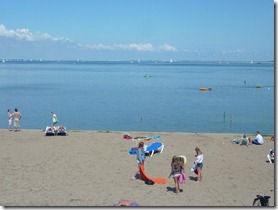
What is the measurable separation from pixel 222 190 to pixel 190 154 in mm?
5529

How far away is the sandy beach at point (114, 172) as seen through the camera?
39.7 ft

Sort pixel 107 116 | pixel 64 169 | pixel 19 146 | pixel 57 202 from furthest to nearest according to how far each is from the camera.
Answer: pixel 107 116 < pixel 19 146 < pixel 64 169 < pixel 57 202

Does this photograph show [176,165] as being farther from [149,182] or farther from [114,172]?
[114,172]

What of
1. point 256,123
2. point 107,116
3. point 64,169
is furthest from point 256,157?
point 107,116

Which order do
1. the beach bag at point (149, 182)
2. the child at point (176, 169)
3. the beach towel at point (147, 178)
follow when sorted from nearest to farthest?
1. the child at point (176, 169)
2. the beach bag at point (149, 182)
3. the beach towel at point (147, 178)

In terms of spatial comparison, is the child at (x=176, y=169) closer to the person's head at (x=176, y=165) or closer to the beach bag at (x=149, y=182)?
the person's head at (x=176, y=165)

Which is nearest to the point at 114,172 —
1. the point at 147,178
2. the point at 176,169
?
the point at 147,178

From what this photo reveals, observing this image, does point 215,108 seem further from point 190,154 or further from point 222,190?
point 222,190

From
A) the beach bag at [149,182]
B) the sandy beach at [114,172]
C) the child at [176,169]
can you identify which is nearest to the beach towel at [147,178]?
the beach bag at [149,182]

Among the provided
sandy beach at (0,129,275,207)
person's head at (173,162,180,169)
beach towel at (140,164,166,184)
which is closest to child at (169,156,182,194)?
person's head at (173,162,180,169)

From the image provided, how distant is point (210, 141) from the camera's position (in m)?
21.7

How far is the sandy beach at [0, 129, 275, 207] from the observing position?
12109 mm

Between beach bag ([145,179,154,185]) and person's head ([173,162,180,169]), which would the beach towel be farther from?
person's head ([173,162,180,169])

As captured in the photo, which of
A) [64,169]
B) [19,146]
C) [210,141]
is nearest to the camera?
[64,169]
